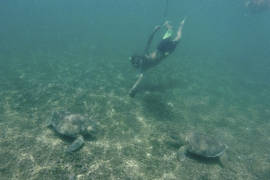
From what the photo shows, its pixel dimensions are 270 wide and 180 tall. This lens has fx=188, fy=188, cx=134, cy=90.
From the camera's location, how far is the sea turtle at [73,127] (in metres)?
7.78

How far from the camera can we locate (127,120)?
1007 centimetres

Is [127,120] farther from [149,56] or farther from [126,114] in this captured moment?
[149,56]

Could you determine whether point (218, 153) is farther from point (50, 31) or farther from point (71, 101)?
point (50, 31)

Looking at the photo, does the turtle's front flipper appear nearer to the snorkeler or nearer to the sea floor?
the sea floor

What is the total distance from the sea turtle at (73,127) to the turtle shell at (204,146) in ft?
14.4

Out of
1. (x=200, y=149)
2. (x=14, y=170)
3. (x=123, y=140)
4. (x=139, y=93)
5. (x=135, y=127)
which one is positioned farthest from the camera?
(x=139, y=93)

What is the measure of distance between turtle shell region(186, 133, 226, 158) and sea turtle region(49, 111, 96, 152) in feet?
14.4

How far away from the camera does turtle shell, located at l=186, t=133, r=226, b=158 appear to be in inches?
307

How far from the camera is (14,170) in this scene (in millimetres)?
6531

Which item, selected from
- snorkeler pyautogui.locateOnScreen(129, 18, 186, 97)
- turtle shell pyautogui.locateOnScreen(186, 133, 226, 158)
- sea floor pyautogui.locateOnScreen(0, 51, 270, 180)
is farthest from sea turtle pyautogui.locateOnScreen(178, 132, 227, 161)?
snorkeler pyautogui.locateOnScreen(129, 18, 186, 97)

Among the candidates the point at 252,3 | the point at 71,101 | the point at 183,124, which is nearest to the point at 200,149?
the point at 183,124

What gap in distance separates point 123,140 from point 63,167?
278 centimetres

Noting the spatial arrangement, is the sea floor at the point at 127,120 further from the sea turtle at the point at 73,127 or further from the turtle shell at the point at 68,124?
the turtle shell at the point at 68,124

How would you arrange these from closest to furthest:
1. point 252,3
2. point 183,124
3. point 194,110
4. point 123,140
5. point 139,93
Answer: point 123,140, point 183,124, point 194,110, point 139,93, point 252,3
